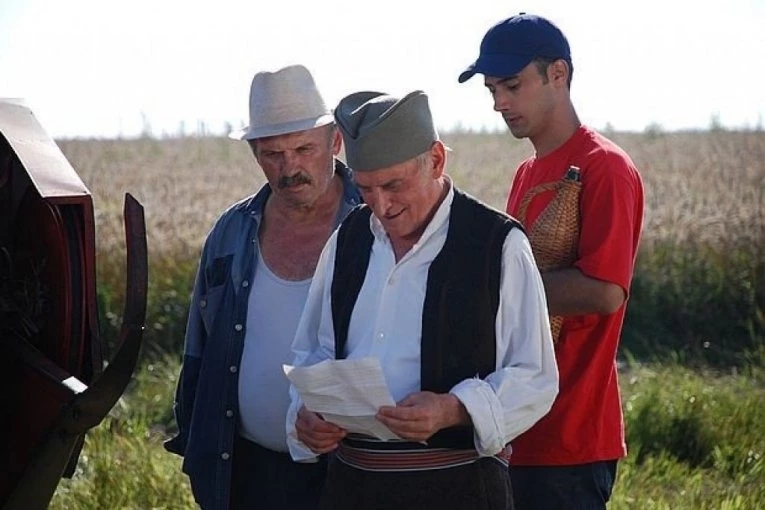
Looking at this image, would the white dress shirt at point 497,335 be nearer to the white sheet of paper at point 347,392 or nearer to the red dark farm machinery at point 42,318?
the white sheet of paper at point 347,392

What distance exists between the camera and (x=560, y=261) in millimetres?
3900


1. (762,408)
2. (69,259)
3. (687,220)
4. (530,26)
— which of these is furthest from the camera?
(687,220)

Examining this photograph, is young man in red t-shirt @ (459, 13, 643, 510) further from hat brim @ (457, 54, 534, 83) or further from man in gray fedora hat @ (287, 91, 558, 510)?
man in gray fedora hat @ (287, 91, 558, 510)

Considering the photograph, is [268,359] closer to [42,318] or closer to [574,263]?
[42,318]

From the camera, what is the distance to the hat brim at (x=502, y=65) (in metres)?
4.00

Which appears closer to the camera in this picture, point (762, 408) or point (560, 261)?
point (560, 261)

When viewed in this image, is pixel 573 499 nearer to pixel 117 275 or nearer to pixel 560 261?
pixel 560 261

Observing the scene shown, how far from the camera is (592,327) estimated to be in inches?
155

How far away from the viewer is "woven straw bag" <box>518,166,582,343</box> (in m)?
3.86

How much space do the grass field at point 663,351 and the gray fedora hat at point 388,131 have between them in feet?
9.78

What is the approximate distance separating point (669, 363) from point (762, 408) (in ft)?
7.37

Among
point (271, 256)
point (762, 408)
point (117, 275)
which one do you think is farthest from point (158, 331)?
point (271, 256)

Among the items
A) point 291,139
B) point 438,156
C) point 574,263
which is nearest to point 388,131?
point 438,156

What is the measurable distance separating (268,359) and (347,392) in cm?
104
